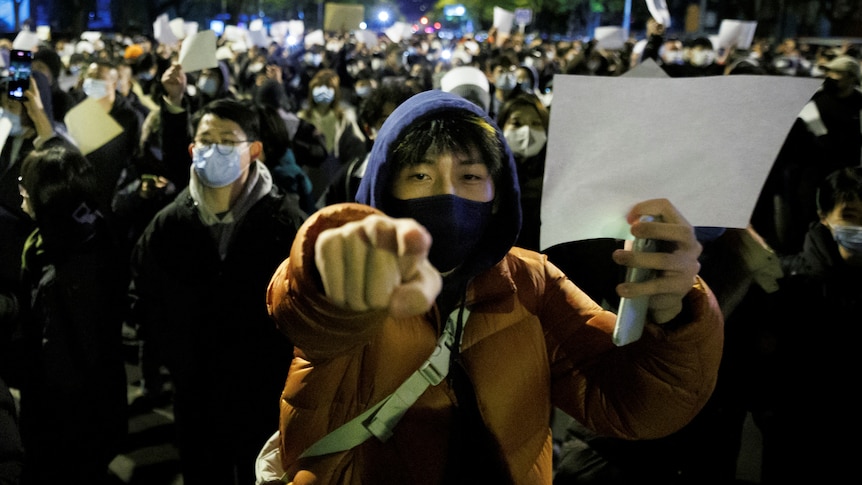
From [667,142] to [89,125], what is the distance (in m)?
4.48

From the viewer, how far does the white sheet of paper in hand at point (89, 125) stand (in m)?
4.91

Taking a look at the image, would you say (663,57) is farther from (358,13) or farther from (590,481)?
(590,481)

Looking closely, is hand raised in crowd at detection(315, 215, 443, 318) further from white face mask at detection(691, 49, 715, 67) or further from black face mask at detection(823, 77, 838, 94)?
white face mask at detection(691, 49, 715, 67)

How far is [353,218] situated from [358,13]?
18858 mm

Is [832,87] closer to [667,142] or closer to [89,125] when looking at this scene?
[89,125]

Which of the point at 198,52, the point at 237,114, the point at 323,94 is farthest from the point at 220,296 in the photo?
the point at 323,94

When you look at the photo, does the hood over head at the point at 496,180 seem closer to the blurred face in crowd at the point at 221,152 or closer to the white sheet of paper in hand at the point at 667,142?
the white sheet of paper in hand at the point at 667,142

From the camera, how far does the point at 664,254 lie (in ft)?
4.47

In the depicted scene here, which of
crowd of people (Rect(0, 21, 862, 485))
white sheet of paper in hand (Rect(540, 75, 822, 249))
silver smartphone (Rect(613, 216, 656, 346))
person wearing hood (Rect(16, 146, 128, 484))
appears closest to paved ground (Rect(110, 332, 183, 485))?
crowd of people (Rect(0, 21, 862, 485))

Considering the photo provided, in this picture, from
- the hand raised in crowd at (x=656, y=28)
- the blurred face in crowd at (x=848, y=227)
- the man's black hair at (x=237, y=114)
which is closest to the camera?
the blurred face in crowd at (x=848, y=227)

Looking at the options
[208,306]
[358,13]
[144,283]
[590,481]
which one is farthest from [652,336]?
[358,13]

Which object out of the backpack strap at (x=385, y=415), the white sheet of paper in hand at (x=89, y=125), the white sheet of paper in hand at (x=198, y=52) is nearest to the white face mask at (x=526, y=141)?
the white sheet of paper in hand at (x=198, y=52)

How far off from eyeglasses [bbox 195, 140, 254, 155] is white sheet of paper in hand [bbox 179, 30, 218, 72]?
2436 millimetres

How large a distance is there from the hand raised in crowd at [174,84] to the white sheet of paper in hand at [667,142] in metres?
4.43
